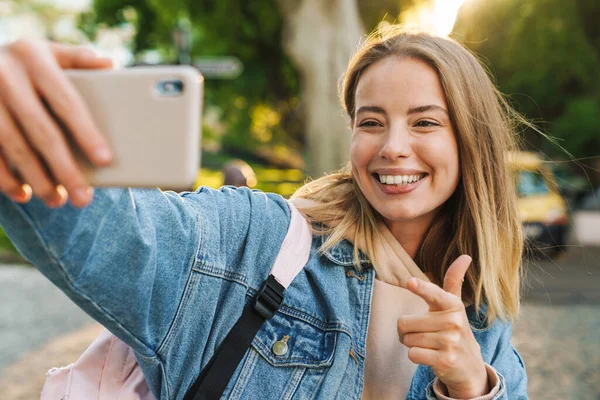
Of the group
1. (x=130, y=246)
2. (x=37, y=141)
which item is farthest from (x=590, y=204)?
(x=37, y=141)

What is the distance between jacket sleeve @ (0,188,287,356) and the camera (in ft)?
3.26

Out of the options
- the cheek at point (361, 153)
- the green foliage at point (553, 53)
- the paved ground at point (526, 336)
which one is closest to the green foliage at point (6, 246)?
the paved ground at point (526, 336)

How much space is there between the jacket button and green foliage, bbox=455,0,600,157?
491 inches

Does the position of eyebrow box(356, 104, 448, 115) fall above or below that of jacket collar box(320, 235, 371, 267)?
above

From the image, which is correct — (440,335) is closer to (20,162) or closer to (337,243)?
(337,243)

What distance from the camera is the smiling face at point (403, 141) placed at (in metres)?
1.82

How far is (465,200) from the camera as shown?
2035 millimetres

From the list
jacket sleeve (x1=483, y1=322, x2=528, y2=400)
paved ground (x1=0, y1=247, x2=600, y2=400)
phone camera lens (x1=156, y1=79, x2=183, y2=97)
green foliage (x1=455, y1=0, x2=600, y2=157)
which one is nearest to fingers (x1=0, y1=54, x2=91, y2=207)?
phone camera lens (x1=156, y1=79, x2=183, y2=97)

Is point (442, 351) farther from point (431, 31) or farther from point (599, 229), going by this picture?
point (599, 229)

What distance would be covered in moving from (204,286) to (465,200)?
3.28 feet

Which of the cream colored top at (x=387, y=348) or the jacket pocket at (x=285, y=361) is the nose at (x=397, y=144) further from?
the jacket pocket at (x=285, y=361)

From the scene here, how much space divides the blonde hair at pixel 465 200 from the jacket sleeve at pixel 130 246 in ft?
1.57

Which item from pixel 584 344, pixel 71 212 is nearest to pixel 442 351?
pixel 71 212

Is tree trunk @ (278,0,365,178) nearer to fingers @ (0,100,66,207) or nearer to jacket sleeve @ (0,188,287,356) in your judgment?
jacket sleeve @ (0,188,287,356)
